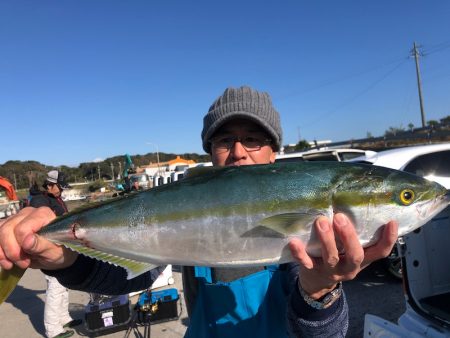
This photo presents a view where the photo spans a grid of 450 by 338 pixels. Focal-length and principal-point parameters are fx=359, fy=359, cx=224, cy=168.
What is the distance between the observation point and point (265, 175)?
1.74m

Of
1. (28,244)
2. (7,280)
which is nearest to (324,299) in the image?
(28,244)

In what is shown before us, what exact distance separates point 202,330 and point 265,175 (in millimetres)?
1064

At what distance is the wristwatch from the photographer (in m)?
1.69

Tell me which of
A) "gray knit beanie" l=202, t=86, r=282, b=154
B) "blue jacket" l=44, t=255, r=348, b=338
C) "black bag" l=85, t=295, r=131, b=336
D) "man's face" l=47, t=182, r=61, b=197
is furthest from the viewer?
"man's face" l=47, t=182, r=61, b=197

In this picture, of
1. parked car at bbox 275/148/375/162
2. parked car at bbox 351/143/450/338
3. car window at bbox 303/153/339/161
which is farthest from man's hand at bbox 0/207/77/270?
car window at bbox 303/153/339/161

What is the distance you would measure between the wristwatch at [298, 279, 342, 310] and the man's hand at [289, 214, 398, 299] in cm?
2

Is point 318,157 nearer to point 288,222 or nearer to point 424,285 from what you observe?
point 424,285

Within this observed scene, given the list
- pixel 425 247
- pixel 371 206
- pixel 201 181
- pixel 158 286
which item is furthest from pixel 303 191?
pixel 158 286

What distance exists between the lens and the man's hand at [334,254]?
1.54 metres

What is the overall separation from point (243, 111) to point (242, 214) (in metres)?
0.83

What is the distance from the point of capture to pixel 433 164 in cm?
629

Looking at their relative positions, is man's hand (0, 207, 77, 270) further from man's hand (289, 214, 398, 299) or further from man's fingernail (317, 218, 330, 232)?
man's fingernail (317, 218, 330, 232)

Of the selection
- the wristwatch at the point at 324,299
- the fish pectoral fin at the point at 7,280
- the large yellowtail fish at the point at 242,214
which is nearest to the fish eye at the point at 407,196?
the large yellowtail fish at the point at 242,214

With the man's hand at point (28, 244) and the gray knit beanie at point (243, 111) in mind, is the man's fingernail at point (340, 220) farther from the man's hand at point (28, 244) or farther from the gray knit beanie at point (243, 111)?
the man's hand at point (28, 244)
